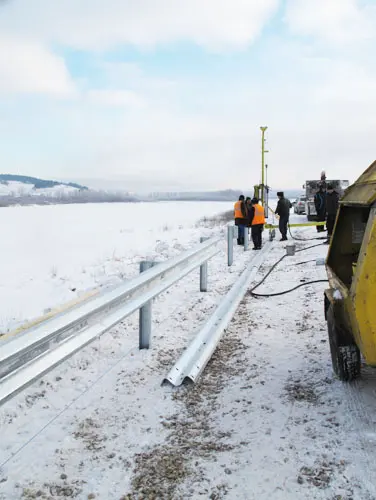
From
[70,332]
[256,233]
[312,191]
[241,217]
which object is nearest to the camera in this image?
[70,332]

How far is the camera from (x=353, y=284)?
10.5ft

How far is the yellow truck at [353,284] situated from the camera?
9.96 feet

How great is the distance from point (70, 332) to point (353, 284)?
2.03 m

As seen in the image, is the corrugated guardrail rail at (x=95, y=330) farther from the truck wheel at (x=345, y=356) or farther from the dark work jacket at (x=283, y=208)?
the dark work jacket at (x=283, y=208)

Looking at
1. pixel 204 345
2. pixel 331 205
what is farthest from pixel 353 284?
pixel 331 205

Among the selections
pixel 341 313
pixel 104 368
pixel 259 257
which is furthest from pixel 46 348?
pixel 259 257

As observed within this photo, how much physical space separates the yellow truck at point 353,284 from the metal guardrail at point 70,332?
6.24 ft

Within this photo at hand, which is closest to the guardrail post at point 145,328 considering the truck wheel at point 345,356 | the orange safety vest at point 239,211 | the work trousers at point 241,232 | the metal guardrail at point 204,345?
the metal guardrail at point 204,345

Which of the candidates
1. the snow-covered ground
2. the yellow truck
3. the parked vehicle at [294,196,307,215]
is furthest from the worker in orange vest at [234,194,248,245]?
the parked vehicle at [294,196,307,215]

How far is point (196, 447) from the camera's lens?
10.5 ft

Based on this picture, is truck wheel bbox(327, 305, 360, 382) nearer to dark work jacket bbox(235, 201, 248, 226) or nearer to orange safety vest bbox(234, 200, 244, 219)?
dark work jacket bbox(235, 201, 248, 226)

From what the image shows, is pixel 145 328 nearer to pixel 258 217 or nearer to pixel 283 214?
pixel 258 217

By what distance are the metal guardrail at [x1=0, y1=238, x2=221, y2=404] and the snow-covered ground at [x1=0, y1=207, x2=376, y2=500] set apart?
623 millimetres

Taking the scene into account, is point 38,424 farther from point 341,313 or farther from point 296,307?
point 296,307
